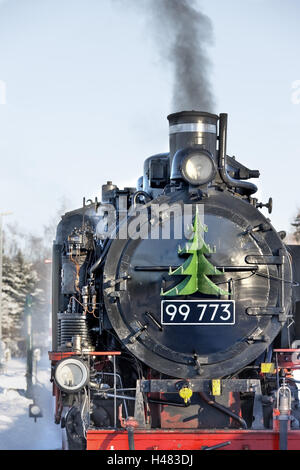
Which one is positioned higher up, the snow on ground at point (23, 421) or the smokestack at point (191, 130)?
the smokestack at point (191, 130)

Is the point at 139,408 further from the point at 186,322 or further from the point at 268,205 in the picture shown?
the point at 268,205

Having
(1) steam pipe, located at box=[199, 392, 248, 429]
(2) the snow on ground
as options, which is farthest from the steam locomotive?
(2) the snow on ground

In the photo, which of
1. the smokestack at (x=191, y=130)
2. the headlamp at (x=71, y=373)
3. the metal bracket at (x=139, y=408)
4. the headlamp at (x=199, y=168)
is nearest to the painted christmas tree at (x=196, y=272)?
the headlamp at (x=199, y=168)

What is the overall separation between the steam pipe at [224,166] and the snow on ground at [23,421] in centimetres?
517

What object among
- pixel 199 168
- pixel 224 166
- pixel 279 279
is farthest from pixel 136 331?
pixel 224 166

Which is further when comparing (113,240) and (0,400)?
(0,400)

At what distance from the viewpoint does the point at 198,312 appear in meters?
9.52

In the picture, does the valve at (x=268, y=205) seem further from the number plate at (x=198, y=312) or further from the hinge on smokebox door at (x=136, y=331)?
the hinge on smokebox door at (x=136, y=331)

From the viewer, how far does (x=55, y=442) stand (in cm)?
1429

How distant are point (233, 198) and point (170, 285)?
1195mm

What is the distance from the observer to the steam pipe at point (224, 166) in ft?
34.9

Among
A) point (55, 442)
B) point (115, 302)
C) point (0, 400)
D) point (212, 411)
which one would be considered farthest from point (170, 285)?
point (0, 400)

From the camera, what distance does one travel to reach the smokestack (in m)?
10.6
